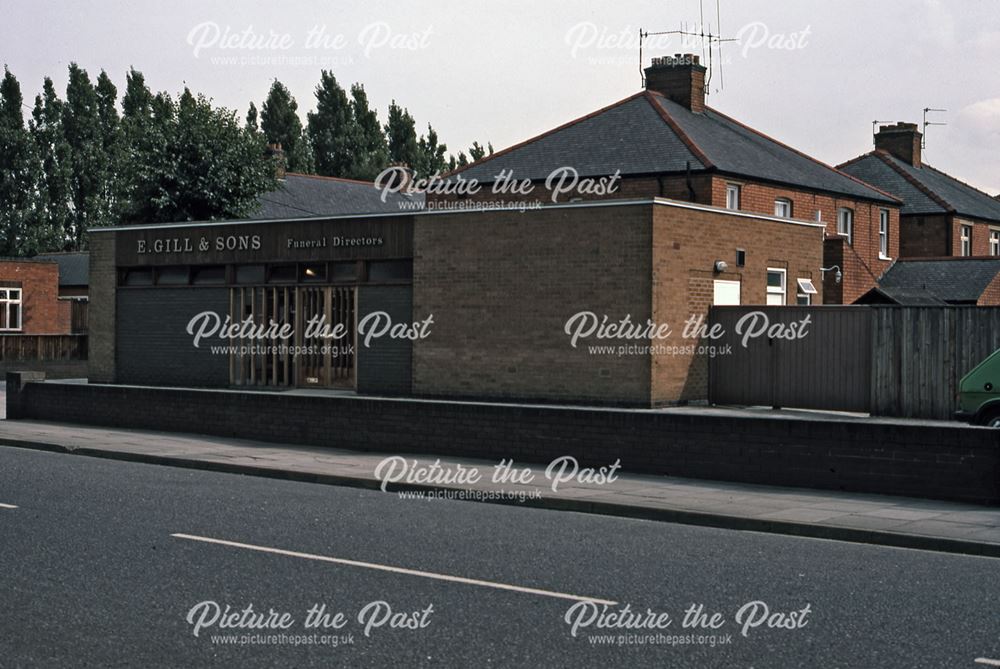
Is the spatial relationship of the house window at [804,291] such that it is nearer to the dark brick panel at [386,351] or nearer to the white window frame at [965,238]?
the dark brick panel at [386,351]

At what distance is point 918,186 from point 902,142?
477 centimetres

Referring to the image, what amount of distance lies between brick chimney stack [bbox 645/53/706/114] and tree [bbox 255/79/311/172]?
36757 millimetres

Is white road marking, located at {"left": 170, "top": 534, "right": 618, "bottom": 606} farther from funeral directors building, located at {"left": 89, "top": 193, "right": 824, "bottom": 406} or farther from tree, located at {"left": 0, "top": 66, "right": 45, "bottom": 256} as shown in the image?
tree, located at {"left": 0, "top": 66, "right": 45, "bottom": 256}

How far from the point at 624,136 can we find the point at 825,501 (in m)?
26.9

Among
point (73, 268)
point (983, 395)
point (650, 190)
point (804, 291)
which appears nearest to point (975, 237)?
point (650, 190)

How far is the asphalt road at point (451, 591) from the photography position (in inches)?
273

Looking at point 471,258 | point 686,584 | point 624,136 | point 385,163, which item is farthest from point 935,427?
point 385,163

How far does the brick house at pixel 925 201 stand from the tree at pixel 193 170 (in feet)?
92.9

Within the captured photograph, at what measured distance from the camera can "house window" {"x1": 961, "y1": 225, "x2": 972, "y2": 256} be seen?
52344 mm

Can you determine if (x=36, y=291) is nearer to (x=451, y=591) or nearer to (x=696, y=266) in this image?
(x=696, y=266)

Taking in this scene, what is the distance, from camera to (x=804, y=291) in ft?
92.2

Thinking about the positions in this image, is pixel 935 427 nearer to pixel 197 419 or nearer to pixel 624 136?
pixel 197 419

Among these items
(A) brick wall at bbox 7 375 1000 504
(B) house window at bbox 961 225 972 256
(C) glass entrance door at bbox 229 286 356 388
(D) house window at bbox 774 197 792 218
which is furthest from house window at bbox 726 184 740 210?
(A) brick wall at bbox 7 375 1000 504

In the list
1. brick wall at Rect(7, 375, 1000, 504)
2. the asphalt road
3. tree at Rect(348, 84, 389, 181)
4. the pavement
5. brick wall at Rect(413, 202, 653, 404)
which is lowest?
the asphalt road
